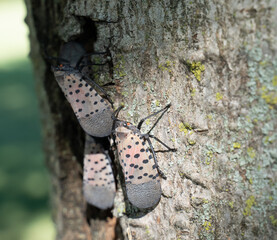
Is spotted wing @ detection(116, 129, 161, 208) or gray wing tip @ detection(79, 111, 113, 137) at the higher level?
gray wing tip @ detection(79, 111, 113, 137)

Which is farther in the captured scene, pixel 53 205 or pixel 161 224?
pixel 53 205

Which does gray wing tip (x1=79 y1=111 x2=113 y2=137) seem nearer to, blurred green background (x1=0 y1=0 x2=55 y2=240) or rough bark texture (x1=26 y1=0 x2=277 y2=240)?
rough bark texture (x1=26 y1=0 x2=277 y2=240)

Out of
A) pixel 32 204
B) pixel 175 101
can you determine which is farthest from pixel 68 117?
pixel 32 204

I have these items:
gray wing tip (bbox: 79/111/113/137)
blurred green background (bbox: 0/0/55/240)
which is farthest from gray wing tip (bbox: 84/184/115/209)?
blurred green background (bbox: 0/0/55/240)

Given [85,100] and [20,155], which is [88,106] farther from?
[20,155]

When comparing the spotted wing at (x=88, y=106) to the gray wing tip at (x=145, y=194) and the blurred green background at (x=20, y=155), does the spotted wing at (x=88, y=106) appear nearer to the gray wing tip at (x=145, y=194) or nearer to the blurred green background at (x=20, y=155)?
the gray wing tip at (x=145, y=194)

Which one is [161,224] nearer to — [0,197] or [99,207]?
[99,207]
